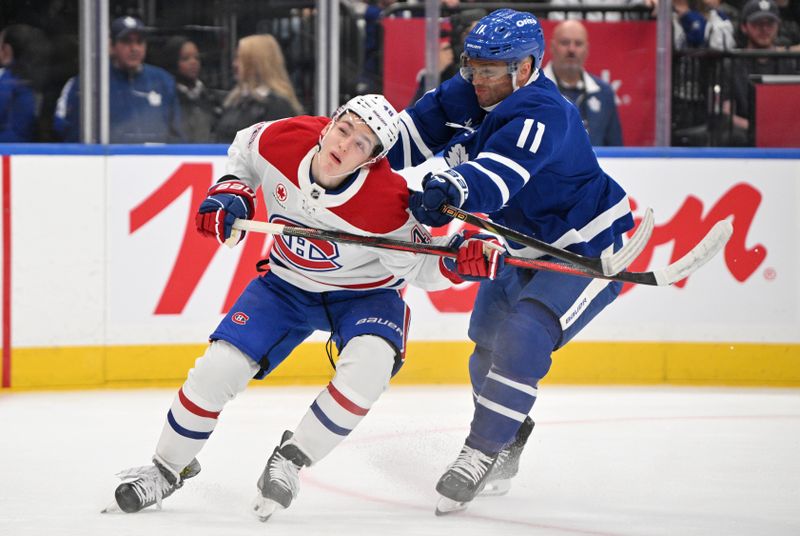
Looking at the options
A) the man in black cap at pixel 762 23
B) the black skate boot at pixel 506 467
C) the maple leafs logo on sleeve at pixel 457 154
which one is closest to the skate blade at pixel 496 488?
the black skate boot at pixel 506 467

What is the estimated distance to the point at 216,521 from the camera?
2904 millimetres

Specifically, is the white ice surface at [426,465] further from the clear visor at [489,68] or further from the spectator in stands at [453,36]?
the spectator in stands at [453,36]

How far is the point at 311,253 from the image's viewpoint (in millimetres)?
3027

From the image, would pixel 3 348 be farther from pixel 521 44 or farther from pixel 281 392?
pixel 521 44

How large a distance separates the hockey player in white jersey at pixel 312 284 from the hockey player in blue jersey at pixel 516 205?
5.5 inches

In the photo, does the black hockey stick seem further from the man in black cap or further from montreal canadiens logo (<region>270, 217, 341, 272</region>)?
the man in black cap

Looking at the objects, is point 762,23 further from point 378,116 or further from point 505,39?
point 378,116

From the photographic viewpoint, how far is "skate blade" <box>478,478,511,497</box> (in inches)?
130

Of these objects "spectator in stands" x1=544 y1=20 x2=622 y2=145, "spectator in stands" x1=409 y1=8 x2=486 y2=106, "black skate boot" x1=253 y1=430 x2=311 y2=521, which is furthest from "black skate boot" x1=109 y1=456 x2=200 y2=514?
"spectator in stands" x1=544 y1=20 x2=622 y2=145

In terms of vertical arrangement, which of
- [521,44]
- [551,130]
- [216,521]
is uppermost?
[521,44]

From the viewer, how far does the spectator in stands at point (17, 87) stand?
15.4ft

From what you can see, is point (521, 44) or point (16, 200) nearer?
point (521, 44)

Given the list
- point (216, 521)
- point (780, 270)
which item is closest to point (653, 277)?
point (216, 521)

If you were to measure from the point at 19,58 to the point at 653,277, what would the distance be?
8.61ft
